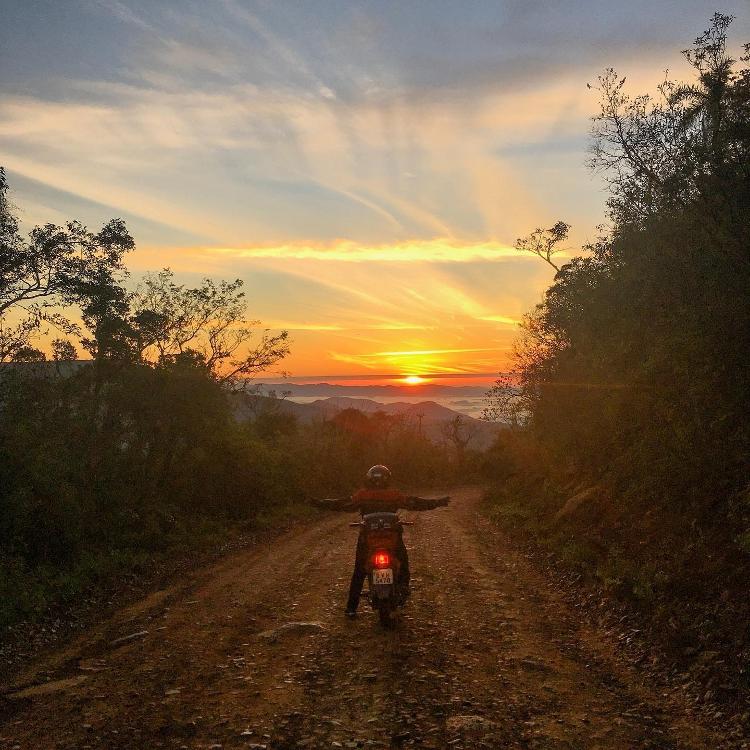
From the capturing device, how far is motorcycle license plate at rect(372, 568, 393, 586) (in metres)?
9.15

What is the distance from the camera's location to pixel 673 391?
13.8 metres

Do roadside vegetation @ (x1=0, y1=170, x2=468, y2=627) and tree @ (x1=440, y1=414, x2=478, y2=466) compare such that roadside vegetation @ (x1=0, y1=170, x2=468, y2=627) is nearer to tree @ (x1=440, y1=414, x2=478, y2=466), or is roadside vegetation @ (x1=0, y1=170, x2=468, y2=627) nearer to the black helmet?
the black helmet

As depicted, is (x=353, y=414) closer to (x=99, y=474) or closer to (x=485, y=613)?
(x=99, y=474)

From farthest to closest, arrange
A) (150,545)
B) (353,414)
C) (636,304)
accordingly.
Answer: (353,414)
(150,545)
(636,304)

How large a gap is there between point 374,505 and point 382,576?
1.34 metres

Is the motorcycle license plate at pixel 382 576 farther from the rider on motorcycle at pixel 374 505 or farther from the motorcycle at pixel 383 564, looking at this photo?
the rider on motorcycle at pixel 374 505

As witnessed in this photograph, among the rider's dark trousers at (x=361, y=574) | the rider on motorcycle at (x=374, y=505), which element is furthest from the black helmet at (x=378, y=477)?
the rider's dark trousers at (x=361, y=574)

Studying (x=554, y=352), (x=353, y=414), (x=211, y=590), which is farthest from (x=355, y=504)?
(x=353, y=414)

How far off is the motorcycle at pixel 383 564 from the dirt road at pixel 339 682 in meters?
0.35

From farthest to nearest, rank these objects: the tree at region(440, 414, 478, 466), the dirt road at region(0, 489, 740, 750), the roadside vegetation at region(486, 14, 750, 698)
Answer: the tree at region(440, 414, 478, 466) → the roadside vegetation at region(486, 14, 750, 698) → the dirt road at region(0, 489, 740, 750)

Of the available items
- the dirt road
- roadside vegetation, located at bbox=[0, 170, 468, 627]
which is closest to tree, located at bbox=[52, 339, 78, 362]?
roadside vegetation, located at bbox=[0, 170, 468, 627]

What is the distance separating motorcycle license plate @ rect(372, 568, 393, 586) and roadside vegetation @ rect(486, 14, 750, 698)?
3811 millimetres

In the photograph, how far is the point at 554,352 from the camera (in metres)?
28.1

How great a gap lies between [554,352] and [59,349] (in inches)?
809
